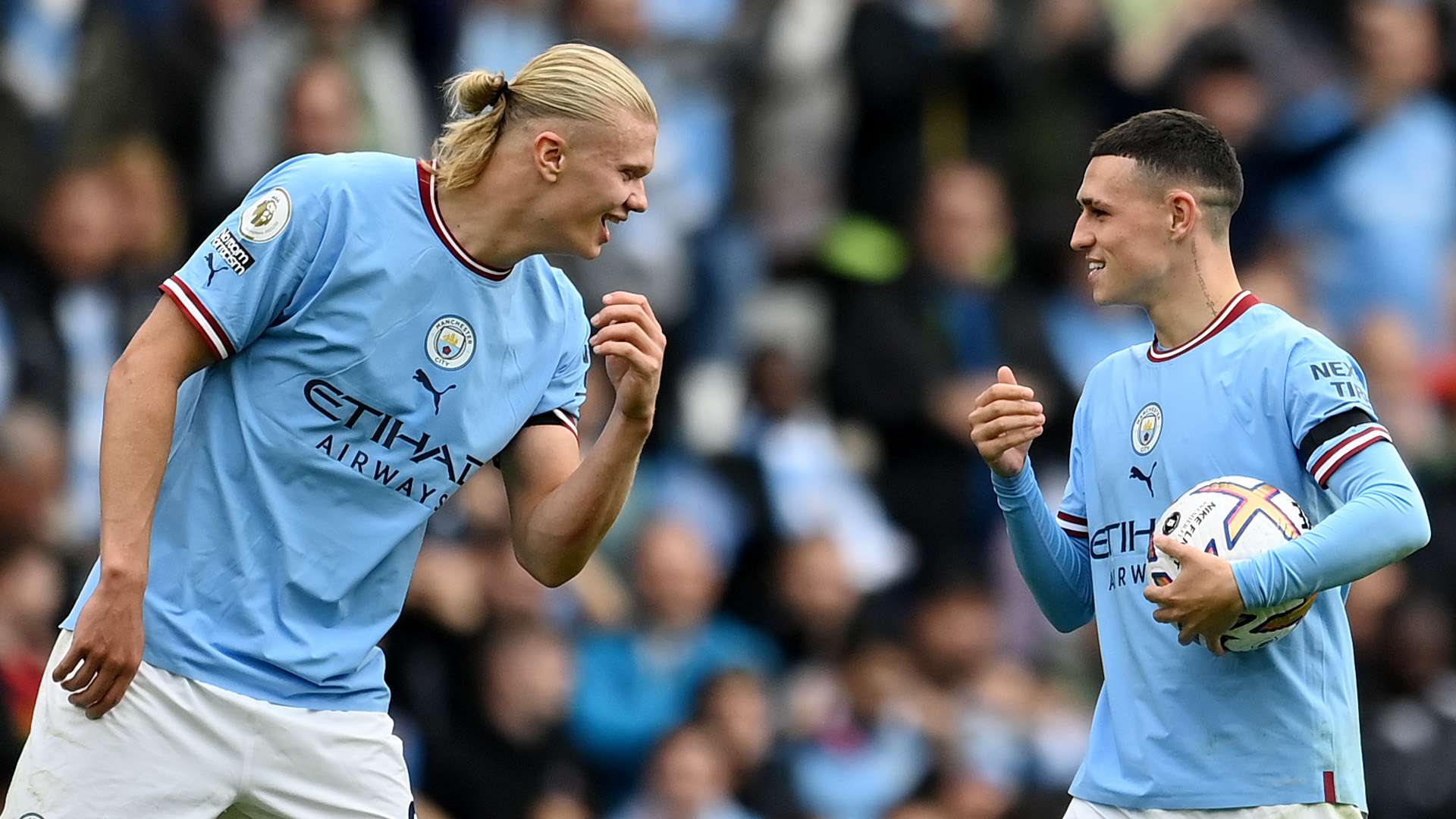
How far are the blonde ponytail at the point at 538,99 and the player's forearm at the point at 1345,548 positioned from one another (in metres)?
1.98

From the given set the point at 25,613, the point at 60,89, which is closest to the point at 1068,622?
the point at 25,613

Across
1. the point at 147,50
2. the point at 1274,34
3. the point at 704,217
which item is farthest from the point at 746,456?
the point at 1274,34

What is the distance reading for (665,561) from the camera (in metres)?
10.0

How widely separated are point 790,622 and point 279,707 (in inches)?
213

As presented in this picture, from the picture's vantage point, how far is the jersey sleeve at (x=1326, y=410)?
5145 mm

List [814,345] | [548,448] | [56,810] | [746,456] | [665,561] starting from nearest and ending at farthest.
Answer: [56,810] → [548,448] → [665,561] → [746,456] → [814,345]

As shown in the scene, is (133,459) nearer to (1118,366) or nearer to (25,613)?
(1118,366)

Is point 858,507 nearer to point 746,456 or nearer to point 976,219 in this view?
point 746,456

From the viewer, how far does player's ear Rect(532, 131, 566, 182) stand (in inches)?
217

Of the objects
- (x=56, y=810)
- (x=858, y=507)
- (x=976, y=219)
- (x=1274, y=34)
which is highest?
(x=1274, y=34)

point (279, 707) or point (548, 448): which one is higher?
point (548, 448)

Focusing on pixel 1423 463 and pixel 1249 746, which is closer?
pixel 1249 746

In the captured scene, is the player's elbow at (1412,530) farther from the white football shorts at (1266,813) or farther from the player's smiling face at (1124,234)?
the player's smiling face at (1124,234)

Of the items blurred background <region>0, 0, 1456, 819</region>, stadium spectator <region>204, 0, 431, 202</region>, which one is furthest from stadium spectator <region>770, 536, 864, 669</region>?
stadium spectator <region>204, 0, 431, 202</region>
